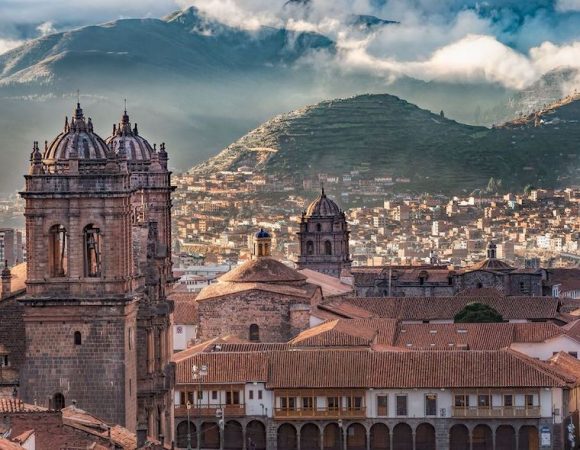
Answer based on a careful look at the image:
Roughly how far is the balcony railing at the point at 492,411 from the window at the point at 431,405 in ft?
2.30

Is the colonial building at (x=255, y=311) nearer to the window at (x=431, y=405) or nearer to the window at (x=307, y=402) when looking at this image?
the window at (x=307, y=402)

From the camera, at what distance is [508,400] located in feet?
296

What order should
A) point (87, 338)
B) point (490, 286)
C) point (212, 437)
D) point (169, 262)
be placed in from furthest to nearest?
1. point (490, 286)
2. point (212, 437)
3. point (169, 262)
4. point (87, 338)

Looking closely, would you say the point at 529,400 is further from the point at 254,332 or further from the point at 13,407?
the point at 13,407

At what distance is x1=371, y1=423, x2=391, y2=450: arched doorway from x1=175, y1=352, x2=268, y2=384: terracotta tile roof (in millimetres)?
4354

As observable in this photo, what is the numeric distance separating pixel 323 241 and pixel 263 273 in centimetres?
4625

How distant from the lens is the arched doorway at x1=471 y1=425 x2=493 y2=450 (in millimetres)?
90938

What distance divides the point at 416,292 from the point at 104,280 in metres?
101

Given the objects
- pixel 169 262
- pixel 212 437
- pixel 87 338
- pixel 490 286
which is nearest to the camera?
pixel 87 338

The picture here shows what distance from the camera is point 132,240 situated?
212 feet

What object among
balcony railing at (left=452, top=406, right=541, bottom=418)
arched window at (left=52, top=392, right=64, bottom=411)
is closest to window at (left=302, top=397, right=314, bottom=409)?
balcony railing at (left=452, top=406, right=541, bottom=418)

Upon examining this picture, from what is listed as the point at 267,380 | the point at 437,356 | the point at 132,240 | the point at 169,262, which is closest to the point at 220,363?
the point at 267,380

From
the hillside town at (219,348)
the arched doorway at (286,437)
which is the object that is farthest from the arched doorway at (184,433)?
the arched doorway at (286,437)

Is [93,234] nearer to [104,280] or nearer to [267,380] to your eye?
[104,280]
